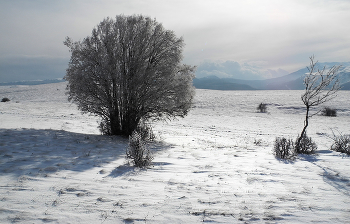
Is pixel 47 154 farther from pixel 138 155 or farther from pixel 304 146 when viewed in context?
pixel 304 146

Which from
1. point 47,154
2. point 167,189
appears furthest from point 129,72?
point 167,189

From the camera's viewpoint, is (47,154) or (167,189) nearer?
(167,189)

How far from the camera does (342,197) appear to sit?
3600mm

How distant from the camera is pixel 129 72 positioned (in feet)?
30.6

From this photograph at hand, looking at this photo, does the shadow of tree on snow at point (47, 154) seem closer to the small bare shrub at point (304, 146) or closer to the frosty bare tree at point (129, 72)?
the frosty bare tree at point (129, 72)

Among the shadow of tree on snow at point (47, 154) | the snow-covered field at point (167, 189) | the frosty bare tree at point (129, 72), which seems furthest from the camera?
the frosty bare tree at point (129, 72)

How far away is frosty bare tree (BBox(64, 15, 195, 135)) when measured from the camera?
28.7 feet

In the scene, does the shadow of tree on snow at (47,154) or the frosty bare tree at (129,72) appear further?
the frosty bare tree at (129,72)

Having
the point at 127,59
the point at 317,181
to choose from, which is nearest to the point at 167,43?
the point at 127,59

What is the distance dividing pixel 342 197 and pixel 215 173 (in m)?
2.28

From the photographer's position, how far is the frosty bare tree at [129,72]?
8.75 m

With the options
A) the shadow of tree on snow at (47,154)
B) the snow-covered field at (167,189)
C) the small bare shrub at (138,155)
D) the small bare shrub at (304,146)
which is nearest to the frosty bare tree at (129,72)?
the shadow of tree on snow at (47,154)

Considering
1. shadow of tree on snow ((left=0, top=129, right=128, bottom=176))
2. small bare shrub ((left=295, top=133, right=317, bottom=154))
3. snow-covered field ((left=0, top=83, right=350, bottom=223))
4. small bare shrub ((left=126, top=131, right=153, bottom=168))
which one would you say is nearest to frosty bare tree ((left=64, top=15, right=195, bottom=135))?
shadow of tree on snow ((left=0, top=129, right=128, bottom=176))

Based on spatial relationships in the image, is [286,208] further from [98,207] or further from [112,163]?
[112,163]
